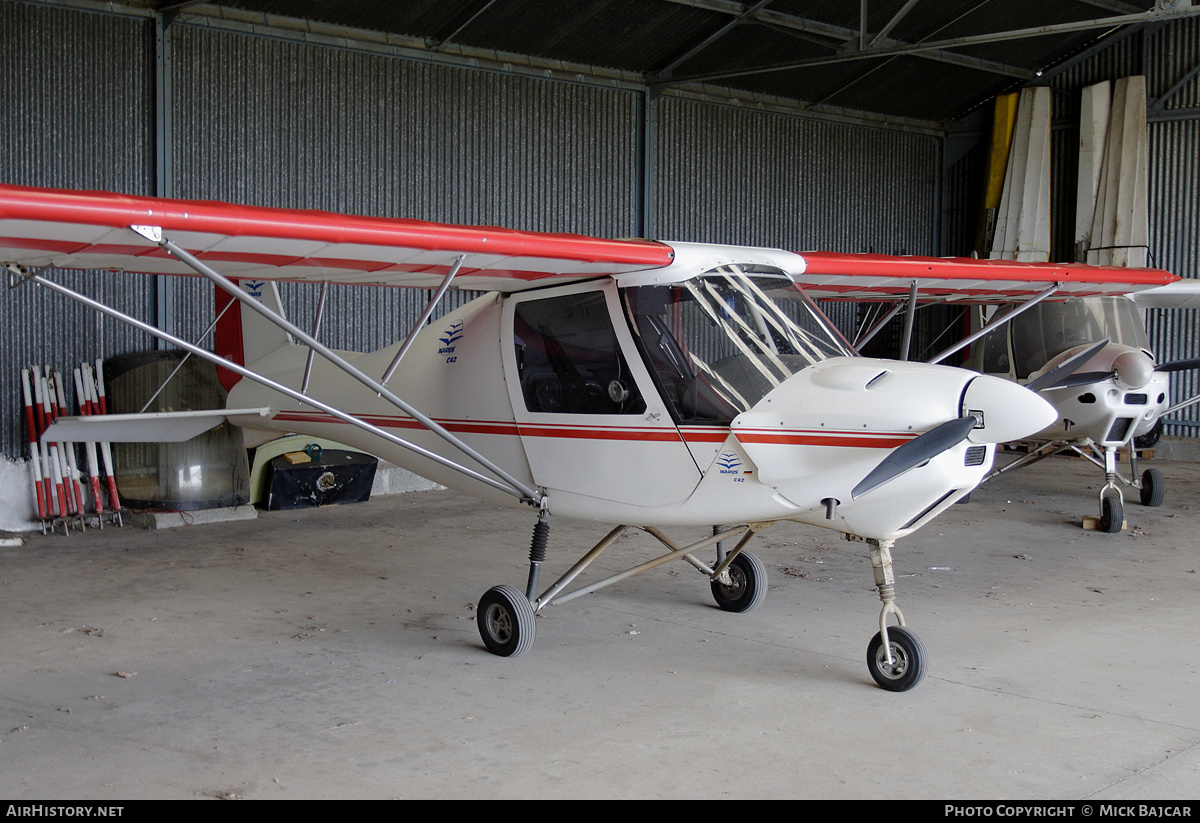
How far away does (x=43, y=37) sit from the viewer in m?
8.95

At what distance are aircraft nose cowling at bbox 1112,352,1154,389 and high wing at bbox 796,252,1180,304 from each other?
62 cm

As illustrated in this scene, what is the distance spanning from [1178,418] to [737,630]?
1289cm

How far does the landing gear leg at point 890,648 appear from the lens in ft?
14.6

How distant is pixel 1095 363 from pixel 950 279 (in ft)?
10.4

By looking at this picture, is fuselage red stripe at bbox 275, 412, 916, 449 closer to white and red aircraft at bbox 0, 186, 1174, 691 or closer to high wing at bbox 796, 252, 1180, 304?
white and red aircraft at bbox 0, 186, 1174, 691

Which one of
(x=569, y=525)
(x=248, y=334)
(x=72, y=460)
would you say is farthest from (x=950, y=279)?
(x=72, y=460)

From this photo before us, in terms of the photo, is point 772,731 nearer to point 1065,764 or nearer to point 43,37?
point 1065,764

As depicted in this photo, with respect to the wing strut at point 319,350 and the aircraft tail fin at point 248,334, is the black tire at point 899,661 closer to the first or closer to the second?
the wing strut at point 319,350

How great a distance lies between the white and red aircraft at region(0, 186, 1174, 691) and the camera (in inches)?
159

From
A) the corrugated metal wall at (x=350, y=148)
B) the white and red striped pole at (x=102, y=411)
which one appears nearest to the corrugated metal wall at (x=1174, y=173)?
the corrugated metal wall at (x=350, y=148)

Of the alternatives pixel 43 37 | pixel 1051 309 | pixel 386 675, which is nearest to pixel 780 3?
pixel 1051 309

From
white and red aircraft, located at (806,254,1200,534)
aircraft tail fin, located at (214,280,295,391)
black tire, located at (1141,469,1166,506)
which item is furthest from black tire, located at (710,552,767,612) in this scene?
black tire, located at (1141,469,1166,506)

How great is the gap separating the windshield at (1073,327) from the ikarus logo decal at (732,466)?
21.6 ft

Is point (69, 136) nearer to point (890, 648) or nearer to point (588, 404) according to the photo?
point (588, 404)
